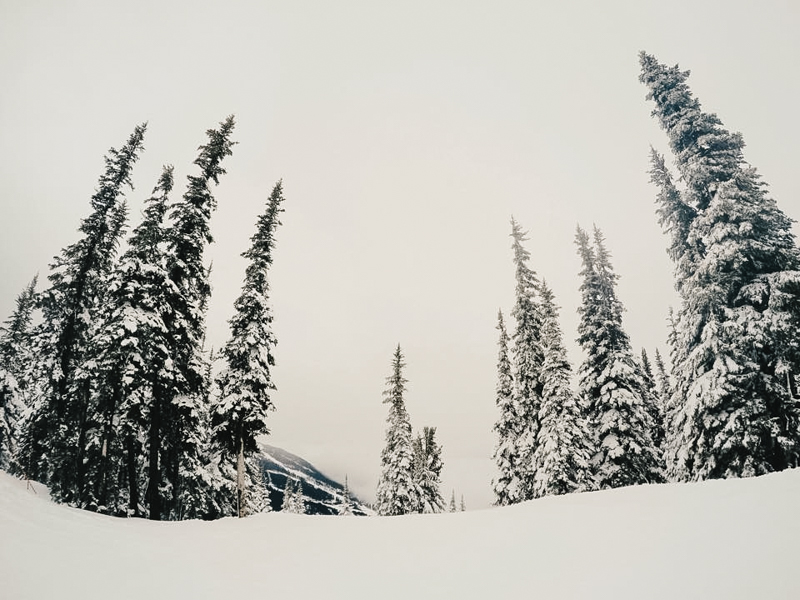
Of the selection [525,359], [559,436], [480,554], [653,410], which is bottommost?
[480,554]

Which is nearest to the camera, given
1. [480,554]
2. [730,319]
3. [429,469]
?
[480,554]

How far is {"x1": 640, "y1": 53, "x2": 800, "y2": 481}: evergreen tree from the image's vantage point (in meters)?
13.7

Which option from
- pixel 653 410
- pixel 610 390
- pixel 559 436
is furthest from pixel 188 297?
pixel 653 410

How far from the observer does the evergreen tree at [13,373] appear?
27.4 meters

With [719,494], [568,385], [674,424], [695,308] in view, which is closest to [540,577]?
[719,494]

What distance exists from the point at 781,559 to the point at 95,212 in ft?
100

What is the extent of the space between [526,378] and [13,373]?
44.1 metres

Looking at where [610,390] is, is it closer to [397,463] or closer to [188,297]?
[397,463]

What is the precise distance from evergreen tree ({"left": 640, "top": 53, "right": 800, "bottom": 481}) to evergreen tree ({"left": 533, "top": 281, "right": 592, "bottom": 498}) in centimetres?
498

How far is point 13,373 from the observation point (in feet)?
120

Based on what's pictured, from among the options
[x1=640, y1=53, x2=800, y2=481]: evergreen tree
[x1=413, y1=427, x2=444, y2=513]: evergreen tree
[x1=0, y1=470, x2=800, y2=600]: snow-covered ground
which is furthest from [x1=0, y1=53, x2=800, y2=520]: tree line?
[x1=413, y1=427, x2=444, y2=513]: evergreen tree

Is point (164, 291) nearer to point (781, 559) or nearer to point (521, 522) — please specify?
point (521, 522)

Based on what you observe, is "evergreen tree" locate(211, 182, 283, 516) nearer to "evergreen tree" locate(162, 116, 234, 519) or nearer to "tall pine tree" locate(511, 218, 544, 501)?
"evergreen tree" locate(162, 116, 234, 519)

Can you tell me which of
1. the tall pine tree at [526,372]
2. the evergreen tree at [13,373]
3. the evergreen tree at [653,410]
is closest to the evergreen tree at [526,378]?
the tall pine tree at [526,372]
